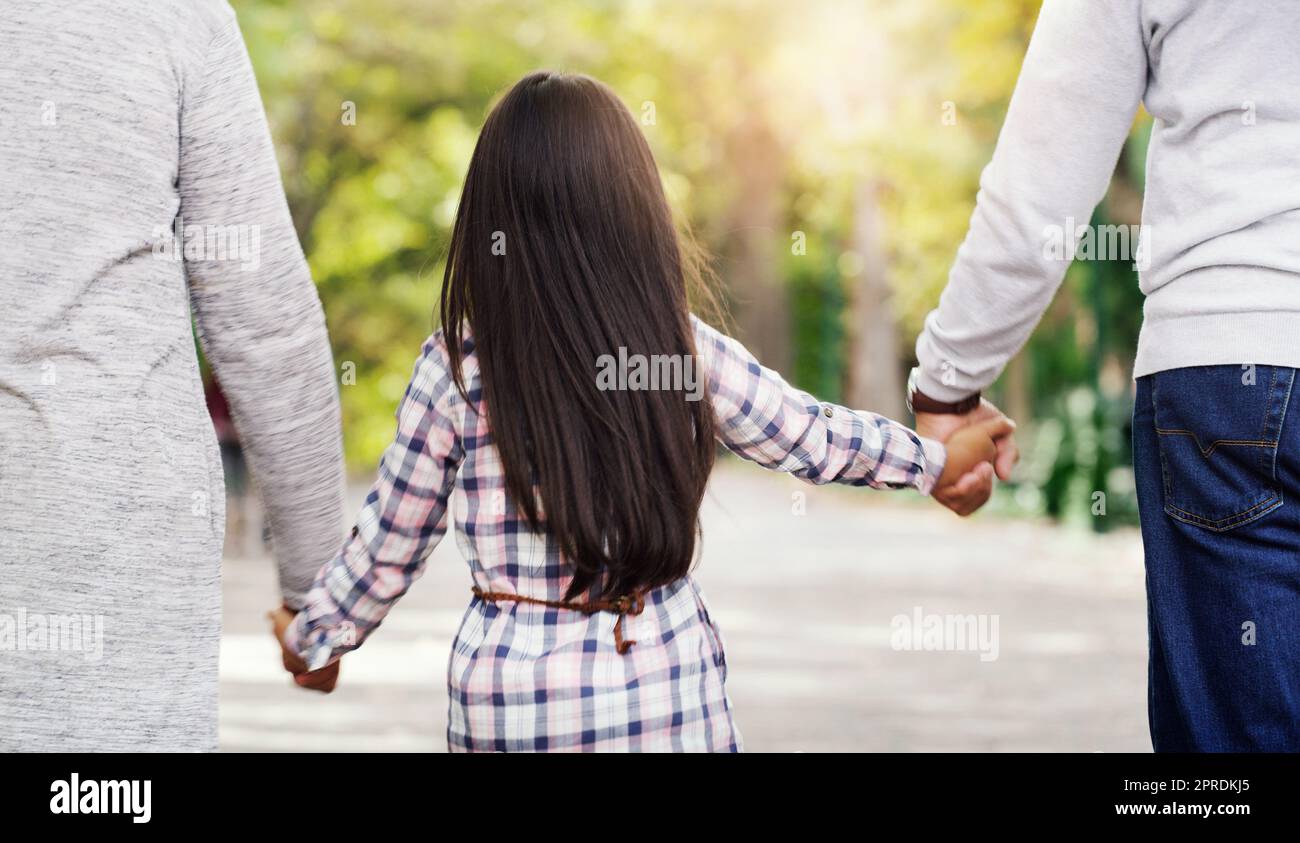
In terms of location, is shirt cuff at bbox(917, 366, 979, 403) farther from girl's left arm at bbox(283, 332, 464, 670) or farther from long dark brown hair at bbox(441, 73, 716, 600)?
girl's left arm at bbox(283, 332, 464, 670)

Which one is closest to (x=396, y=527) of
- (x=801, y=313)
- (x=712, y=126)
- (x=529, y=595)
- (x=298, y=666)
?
(x=529, y=595)

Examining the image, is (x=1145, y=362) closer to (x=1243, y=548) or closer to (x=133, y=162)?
(x=1243, y=548)

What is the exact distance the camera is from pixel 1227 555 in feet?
7.60

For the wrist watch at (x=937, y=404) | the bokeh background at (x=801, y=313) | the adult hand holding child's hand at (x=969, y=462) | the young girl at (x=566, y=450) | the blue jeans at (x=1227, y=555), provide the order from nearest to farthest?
the blue jeans at (x=1227, y=555)
the young girl at (x=566, y=450)
the adult hand holding child's hand at (x=969, y=462)
the wrist watch at (x=937, y=404)
the bokeh background at (x=801, y=313)

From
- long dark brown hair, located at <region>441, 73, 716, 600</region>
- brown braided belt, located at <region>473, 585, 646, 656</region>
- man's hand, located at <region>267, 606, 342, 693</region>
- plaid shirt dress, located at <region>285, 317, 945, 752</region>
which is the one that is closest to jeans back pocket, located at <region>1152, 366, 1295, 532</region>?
plaid shirt dress, located at <region>285, 317, 945, 752</region>

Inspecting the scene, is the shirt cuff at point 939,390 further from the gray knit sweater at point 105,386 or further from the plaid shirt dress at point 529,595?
the gray knit sweater at point 105,386

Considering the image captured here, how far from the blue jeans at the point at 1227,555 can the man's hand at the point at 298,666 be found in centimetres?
146

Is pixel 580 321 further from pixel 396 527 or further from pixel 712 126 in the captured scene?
pixel 712 126

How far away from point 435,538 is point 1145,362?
1211 millimetres

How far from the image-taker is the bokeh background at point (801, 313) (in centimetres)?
656

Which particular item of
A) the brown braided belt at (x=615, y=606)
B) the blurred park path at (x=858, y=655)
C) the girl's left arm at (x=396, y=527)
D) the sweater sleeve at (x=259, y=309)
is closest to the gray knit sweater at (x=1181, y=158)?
the blurred park path at (x=858, y=655)

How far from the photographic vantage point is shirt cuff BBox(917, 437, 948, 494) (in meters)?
2.90

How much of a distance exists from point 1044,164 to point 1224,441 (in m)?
0.63

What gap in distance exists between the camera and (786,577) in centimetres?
1110
